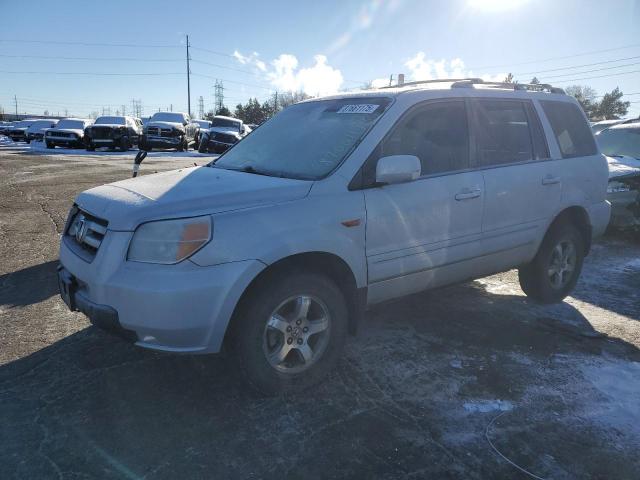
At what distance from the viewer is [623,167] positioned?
7535mm

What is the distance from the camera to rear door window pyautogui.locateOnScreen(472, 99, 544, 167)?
402cm

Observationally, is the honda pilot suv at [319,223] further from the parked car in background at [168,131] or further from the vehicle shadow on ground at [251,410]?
the parked car in background at [168,131]

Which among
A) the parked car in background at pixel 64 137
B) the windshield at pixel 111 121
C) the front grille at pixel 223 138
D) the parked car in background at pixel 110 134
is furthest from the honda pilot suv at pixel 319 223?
the parked car in background at pixel 64 137

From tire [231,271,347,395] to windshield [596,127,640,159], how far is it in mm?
7409

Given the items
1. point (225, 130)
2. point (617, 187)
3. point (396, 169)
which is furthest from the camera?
point (225, 130)

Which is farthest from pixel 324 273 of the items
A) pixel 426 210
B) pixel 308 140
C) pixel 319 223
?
pixel 308 140

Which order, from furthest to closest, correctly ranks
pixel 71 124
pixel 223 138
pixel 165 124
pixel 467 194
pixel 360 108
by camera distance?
pixel 71 124 → pixel 165 124 → pixel 223 138 → pixel 467 194 → pixel 360 108

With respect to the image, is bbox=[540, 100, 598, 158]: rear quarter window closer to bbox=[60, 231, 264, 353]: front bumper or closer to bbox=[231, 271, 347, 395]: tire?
bbox=[231, 271, 347, 395]: tire

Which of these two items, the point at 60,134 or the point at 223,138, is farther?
the point at 60,134

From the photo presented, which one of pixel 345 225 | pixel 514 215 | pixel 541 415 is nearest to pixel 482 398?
pixel 541 415

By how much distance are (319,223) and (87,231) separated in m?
1.45

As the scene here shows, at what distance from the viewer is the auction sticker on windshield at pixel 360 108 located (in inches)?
141

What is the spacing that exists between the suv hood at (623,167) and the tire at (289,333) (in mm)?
6097

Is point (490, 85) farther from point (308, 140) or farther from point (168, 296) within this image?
point (168, 296)
